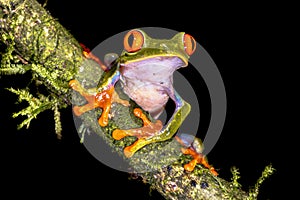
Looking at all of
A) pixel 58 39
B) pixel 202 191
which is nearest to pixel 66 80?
pixel 58 39

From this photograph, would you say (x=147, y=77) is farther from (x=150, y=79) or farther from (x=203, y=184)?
(x=203, y=184)

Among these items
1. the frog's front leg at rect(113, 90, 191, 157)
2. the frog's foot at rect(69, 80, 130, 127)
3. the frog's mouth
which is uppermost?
the frog's mouth

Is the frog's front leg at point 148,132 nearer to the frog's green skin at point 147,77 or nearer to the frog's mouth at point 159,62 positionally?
the frog's green skin at point 147,77

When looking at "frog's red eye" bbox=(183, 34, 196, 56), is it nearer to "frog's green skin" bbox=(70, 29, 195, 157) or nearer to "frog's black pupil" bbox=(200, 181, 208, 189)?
"frog's green skin" bbox=(70, 29, 195, 157)

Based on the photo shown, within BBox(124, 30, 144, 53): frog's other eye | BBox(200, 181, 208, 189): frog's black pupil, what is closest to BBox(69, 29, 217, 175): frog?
BBox(124, 30, 144, 53): frog's other eye

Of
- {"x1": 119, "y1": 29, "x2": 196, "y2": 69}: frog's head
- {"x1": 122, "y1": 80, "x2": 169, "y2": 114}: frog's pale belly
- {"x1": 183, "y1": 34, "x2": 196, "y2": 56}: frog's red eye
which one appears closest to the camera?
{"x1": 119, "y1": 29, "x2": 196, "y2": 69}: frog's head

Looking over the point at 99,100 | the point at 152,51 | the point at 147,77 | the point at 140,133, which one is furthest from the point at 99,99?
the point at 147,77

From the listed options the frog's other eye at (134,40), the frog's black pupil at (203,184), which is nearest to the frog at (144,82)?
the frog's other eye at (134,40)

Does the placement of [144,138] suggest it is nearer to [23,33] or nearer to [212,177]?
[212,177]
